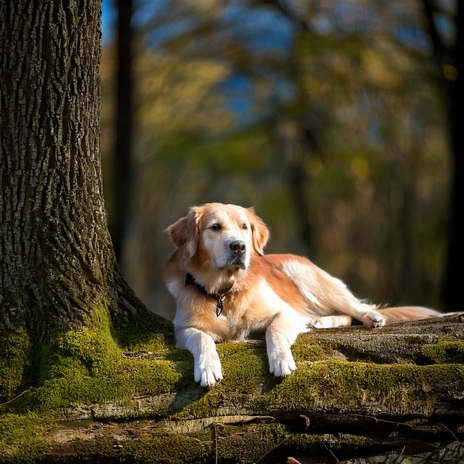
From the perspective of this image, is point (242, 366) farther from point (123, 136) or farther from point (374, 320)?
point (123, 136)

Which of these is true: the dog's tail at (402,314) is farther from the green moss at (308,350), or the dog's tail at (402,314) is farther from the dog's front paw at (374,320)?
the green moss at (308,350)

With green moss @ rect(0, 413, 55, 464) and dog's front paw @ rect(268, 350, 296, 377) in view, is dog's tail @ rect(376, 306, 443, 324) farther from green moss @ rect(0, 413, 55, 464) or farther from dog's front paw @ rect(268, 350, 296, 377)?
green moss @ rect(0, 413, 55, 464)

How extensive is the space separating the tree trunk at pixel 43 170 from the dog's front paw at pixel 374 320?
6.46 feet

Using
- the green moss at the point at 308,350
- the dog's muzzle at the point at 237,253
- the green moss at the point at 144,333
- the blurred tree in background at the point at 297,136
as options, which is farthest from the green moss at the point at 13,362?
the blurred tree in background at the point at 297,136

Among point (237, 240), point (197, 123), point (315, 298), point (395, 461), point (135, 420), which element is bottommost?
point (395, 461)

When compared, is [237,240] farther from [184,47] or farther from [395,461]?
[184,47]

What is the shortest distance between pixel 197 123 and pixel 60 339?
12391 millimetres

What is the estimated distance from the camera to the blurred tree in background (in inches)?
545

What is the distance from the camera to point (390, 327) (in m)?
5.21

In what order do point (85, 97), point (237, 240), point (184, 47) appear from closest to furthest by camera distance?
point (85, 97) < point (237, 240) < point (184, 47)

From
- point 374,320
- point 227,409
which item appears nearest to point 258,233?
point 374,320

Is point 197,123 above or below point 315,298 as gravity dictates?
above

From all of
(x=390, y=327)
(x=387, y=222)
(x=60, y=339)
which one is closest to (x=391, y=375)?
(x=390, y=327)

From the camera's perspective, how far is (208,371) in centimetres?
424
